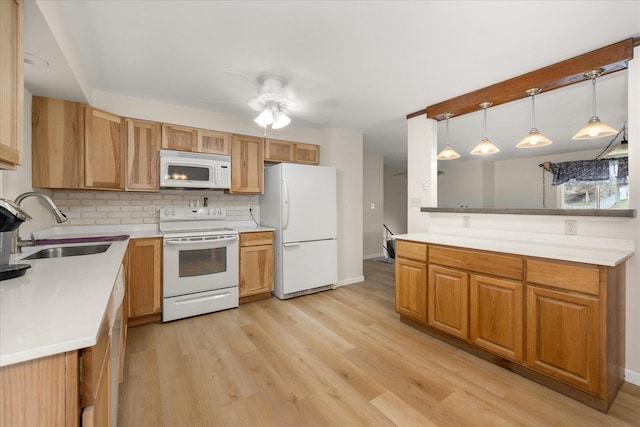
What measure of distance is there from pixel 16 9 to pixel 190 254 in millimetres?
2204

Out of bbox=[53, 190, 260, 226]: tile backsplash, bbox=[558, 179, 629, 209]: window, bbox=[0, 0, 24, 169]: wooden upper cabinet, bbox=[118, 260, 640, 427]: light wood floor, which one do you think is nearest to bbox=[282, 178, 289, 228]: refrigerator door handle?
bbox=[53, 190, 260, 226]: tile backsplash

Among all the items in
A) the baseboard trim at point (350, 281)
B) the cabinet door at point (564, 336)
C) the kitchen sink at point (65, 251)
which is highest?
the kitchen sink at point (65, 251)

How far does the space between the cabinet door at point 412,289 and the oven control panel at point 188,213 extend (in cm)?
231

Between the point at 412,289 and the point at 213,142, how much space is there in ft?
9.19

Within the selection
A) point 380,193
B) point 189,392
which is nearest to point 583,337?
point 189,392

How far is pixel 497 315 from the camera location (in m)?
2.03

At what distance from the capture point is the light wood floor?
158cm

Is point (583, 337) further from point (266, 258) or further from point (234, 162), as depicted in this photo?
point (234, 162)

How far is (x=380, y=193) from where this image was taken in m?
6.53

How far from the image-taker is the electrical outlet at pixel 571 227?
2102mm

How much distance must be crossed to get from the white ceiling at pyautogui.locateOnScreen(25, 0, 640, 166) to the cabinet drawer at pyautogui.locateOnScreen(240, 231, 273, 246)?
5.14 ft

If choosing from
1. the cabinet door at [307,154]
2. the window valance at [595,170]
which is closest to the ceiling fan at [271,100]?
the cabinet door at [307,154]

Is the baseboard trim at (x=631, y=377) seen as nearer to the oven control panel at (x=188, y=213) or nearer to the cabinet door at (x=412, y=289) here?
the cabinet door at (x=412, y=289)

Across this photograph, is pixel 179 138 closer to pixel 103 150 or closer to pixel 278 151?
pixel 103 150
